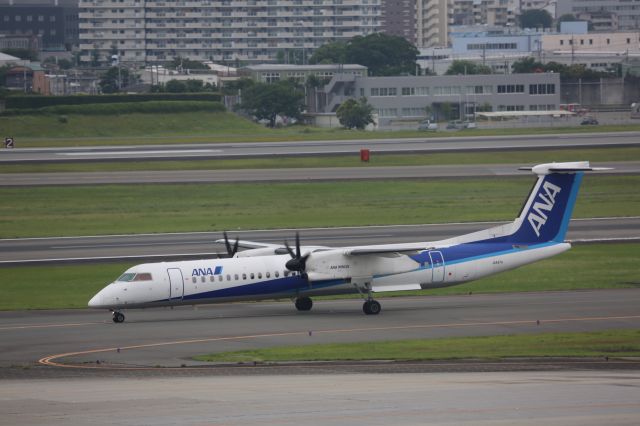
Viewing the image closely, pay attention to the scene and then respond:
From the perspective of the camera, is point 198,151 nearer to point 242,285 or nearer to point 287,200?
point 287,200

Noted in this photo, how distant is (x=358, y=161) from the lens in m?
86.5

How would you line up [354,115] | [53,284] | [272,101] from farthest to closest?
[272,101] < [354,115] < [53,284]

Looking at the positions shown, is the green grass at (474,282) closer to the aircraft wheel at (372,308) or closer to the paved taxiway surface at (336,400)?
the aircraft wheel at (372,308)

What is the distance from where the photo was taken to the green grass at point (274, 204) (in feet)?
204

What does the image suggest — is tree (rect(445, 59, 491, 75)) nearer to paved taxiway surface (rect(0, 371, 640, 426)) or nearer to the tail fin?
the tail fin

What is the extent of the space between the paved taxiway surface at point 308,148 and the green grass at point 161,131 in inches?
334

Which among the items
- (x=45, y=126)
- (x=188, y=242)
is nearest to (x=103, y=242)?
(x=188, y=242)

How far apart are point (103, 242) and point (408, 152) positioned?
3882cm

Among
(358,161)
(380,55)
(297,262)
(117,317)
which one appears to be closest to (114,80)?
(380,55)

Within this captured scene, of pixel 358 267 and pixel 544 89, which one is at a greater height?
pixel 544 89

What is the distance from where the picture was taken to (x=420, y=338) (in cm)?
3288

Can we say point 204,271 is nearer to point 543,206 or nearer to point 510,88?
point 543,206

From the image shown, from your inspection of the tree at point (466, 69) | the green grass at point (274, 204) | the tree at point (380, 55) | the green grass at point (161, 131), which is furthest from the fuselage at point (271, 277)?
the tree at point (380, 55)

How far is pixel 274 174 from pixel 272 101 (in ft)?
234
